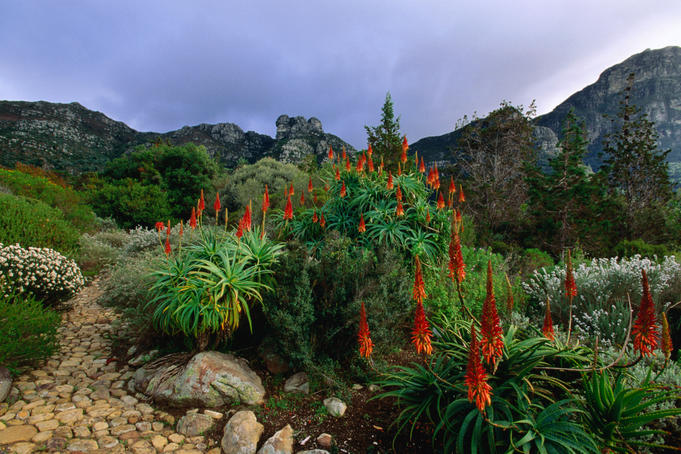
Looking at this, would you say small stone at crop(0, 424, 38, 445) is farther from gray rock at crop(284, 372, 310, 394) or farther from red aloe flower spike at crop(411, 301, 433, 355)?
red aloe flower spike at crop(411, 301, 433, 355)

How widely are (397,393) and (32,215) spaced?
7.52 m

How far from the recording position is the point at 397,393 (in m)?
2.15

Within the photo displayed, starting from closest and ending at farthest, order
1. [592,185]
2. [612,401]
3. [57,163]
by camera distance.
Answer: [612,401] → [592,185] → [57,163]

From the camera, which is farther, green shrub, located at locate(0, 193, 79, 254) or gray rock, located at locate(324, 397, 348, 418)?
green shrub, located at locate(0, 193, 79, 254)

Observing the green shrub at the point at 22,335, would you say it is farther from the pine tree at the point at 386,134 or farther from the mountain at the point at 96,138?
the mountain at the point at 96,138

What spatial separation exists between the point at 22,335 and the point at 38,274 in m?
1.78

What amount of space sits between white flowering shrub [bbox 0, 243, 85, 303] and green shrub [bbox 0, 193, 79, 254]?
1137 millimetres

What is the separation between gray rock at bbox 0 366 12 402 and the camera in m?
2.81

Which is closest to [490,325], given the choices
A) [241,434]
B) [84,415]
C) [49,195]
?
[241,434]

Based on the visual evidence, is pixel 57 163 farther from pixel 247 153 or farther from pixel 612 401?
pixel 612 401

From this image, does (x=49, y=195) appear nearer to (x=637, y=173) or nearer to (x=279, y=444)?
(x=279, y=444)

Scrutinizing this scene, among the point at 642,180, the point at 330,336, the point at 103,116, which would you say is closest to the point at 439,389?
the point at 330,336

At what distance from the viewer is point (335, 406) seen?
101 inches

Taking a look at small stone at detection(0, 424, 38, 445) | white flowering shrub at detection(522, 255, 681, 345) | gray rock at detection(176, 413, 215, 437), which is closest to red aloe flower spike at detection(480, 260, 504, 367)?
gray rock at detection(176, 413, 215, 437)
